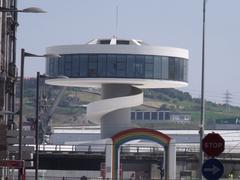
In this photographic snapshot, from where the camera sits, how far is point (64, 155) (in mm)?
111938

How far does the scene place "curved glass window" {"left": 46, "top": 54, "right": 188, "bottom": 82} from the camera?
403 ft

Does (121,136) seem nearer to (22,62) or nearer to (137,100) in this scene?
(137,100)

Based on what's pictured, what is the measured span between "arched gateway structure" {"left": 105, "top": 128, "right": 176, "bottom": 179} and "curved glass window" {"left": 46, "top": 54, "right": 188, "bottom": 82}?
21890 millimetres

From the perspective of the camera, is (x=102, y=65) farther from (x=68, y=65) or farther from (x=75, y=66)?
(x=68, y=65)

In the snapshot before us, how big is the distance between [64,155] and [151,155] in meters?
8.95

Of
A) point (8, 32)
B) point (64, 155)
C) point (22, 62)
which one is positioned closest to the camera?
point (22, 62)

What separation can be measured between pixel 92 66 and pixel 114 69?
244 cm

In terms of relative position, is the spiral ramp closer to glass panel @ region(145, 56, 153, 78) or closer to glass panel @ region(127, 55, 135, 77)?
glass panel @ region(127, 55, 135, 77)

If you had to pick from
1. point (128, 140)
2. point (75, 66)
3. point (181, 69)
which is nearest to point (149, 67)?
point (181, 69)

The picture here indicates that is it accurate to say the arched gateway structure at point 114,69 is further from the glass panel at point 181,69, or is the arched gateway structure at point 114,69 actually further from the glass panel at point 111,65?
the glass panel at point 181,69

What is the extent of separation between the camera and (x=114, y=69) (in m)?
123

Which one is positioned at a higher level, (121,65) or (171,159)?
(121,65)

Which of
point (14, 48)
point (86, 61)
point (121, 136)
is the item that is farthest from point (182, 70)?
point (14, 48)

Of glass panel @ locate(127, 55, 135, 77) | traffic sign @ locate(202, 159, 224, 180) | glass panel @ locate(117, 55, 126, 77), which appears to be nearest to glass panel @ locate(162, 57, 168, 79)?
glass panel @ locate(127, 55, 135, 77)
